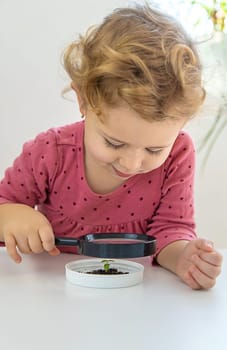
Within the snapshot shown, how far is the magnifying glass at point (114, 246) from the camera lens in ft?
2.30

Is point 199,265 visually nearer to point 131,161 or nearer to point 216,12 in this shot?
point 131,161

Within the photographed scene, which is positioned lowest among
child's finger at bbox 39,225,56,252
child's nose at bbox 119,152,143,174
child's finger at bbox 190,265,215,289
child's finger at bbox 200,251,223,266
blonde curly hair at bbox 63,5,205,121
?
child's finger at bbox 190,265,215,289

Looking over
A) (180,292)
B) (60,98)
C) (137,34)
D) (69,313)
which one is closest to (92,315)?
Answer: (69,313)

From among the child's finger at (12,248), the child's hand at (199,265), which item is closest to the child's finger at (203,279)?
the child's hand at (199,265)

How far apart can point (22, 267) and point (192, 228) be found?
0.86ft

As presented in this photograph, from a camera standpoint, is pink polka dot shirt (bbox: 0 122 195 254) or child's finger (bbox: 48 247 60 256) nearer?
child's finger (bbox: 48 247 60 256)

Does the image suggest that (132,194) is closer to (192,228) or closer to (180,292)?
(192,228)

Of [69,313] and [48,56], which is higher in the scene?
[48,56]

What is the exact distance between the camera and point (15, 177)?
0.91m

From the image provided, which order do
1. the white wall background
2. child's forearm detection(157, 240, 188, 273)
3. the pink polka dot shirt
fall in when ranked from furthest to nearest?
the white wall background, the pink polka dot shirt, child's forearm detection(157, 240, 188, 273)

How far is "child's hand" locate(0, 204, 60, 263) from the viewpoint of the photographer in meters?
0.76

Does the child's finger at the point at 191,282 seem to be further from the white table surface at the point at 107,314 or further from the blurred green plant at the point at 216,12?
the blurred green plant at the point at 216,12

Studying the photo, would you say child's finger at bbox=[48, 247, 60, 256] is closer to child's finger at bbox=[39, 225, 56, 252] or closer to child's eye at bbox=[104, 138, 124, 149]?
child's finger at bbox=[39, 225, 56, 252]

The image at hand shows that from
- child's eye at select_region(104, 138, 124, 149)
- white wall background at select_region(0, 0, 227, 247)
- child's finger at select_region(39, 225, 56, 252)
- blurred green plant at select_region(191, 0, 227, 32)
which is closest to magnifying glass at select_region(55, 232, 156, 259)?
child's finger at select_region(39, 225, 56, 252)
